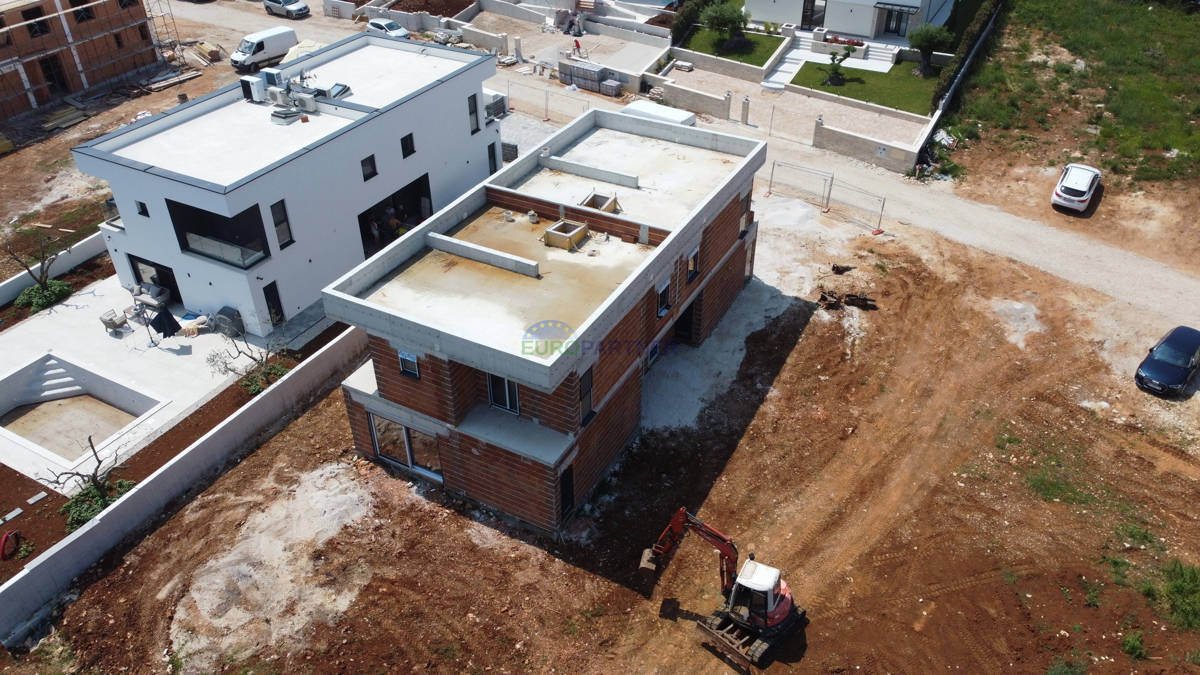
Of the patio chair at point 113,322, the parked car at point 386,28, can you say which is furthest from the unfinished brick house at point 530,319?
the parked car at point 386,28

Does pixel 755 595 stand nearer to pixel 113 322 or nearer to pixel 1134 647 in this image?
pixel 1134 647

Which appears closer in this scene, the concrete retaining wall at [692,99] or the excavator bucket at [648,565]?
the excavator bucket at [648,565]

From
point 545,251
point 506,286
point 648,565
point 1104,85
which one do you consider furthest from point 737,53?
point 648,565

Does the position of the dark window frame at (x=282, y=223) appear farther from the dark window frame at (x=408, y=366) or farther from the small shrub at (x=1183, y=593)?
the small shrub at (x=1183, y=593)

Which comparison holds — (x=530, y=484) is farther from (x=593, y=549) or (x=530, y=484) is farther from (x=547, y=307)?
(x=547, y=307)

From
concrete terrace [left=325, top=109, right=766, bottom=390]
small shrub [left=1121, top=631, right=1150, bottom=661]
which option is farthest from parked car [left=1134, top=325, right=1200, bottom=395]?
concrete terrace [left=325, top=109, right=766, bottom=390]

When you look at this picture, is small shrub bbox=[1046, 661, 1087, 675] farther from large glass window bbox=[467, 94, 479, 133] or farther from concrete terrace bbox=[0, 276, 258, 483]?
large glass window bbox=[467, 94, 479, 133]

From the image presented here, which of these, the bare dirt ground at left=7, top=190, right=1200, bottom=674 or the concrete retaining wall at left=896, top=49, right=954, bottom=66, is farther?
the concrete retaining wall at left=896, top=49, right=954, bottom=66
